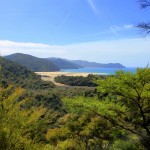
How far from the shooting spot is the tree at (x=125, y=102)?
36.1 feet

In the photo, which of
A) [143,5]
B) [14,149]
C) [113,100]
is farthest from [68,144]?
[143,5]

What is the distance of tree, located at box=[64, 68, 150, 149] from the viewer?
11.0 metres

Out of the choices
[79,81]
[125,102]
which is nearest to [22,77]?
[79,81]

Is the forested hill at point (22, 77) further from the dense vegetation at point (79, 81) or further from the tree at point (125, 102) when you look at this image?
the tree at point (125, 102)

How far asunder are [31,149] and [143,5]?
19.2 feet

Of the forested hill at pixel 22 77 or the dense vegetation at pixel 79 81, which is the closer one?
the forested hill at pixel 22 77

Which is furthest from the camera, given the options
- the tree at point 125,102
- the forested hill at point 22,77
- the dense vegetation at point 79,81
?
the dense vegetation at point 79,81

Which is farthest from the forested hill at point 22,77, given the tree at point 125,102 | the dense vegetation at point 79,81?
the tree at point 125,102

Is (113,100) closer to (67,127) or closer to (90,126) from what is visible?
(90,126)

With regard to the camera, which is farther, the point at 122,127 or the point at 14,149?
the point at 122,127

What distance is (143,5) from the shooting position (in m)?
8.66

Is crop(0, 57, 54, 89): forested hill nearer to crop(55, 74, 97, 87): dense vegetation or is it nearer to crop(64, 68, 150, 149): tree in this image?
crop(55, 74, 97, 87): dense vegetation

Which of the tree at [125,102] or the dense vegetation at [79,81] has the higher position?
the tree at [125,102]

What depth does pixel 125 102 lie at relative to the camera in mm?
11938
